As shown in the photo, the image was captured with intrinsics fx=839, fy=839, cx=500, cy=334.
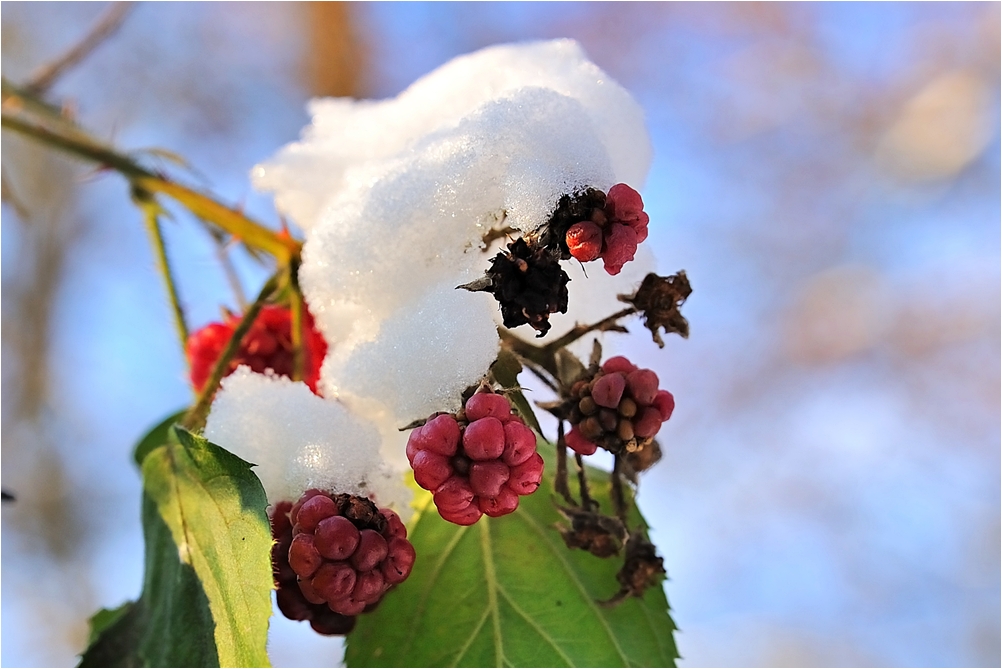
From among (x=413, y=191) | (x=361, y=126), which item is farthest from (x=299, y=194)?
(x=413, y=191)

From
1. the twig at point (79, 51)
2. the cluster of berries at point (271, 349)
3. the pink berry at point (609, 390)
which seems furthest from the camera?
the twig at point (79, 51)

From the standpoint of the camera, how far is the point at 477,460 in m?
0.73

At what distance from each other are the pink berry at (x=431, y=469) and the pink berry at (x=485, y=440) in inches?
→ 1.0

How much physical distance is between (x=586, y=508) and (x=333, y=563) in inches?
12.7

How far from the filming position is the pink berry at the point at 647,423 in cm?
84

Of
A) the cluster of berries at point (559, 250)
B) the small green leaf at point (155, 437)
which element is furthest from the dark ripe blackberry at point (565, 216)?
the small green leaf at point (155, 437)

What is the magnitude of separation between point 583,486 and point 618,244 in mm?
312

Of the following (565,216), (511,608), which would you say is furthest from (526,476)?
(511,608)

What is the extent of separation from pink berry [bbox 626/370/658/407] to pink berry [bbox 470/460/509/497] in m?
0.18

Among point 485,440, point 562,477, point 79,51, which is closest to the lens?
point 485,440

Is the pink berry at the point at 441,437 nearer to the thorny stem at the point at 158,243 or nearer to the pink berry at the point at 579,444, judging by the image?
the pink berry at the point at 579,444

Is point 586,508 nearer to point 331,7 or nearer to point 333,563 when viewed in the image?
point 333,563

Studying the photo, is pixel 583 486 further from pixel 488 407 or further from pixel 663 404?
pixel 488 407

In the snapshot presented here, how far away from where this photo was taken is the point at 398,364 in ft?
2.76
